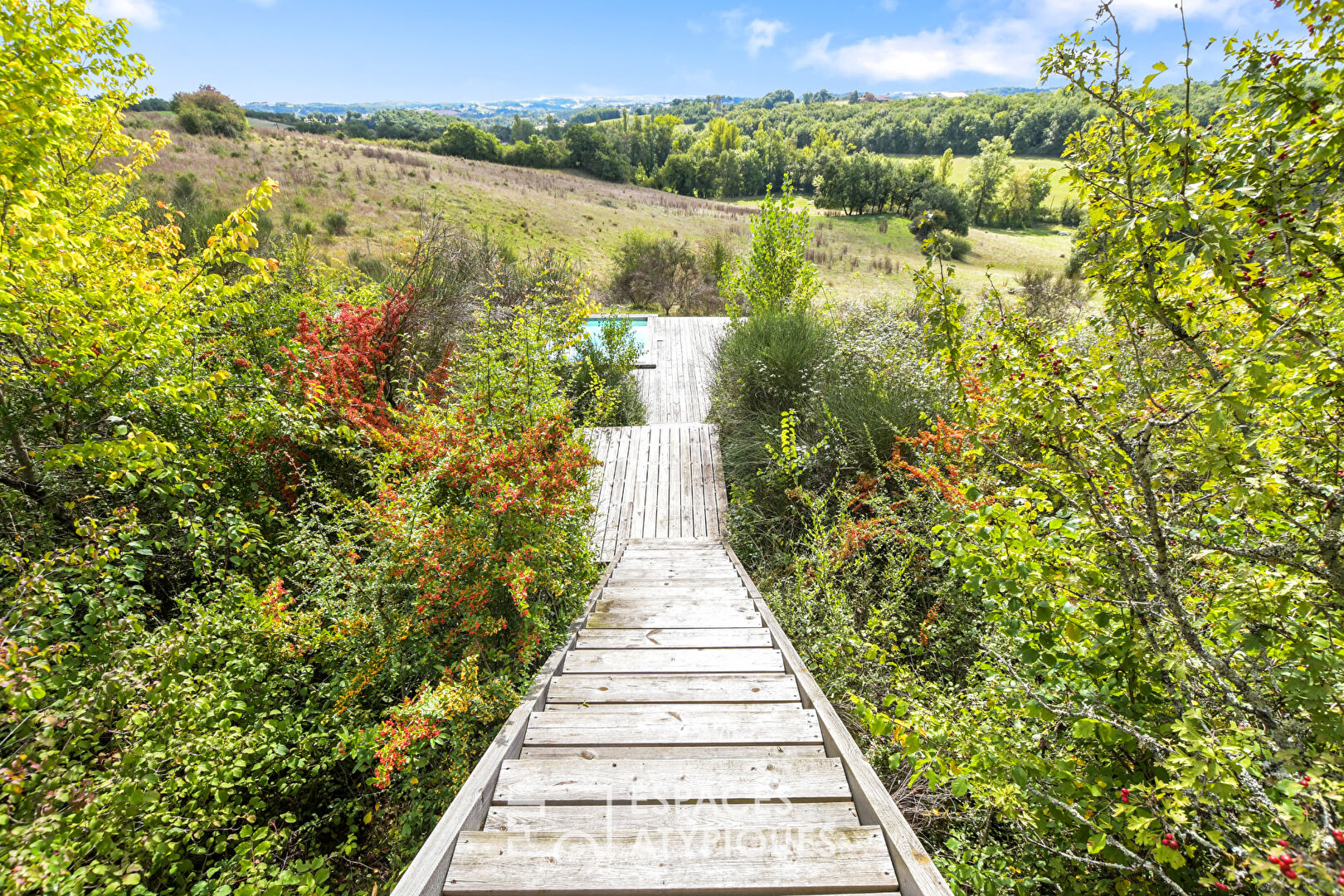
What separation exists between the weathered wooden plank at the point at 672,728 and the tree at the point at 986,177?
1825 inches

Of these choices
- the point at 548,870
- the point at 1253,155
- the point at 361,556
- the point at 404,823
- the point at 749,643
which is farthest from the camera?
the point at 361,556

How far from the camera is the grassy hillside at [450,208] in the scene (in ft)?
47.9

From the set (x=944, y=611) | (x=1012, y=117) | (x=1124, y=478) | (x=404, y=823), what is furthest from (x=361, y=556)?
(x=1012, y=117)

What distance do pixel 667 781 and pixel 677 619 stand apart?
1.54m

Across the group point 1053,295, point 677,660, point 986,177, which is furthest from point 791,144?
point 677,660

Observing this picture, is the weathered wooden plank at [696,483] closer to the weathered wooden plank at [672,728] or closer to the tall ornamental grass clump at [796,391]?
the tall ornamental grass clump at [796,391]

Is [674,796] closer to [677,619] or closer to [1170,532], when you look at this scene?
[677,619]

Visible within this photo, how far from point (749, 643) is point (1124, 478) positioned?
1957 mm

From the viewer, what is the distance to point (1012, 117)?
201 ft

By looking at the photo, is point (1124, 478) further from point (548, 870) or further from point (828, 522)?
point (828, 522)

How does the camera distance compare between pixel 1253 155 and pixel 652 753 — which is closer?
pixel 1253 155

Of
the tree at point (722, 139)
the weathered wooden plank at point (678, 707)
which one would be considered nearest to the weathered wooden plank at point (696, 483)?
the weathered wooden plank at point (678, 707)

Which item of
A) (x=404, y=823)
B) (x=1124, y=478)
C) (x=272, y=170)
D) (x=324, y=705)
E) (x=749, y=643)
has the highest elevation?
(x=272, y=170)

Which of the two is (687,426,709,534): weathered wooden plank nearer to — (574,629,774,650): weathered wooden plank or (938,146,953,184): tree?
(574,629,774,650): weathered wooden plank
